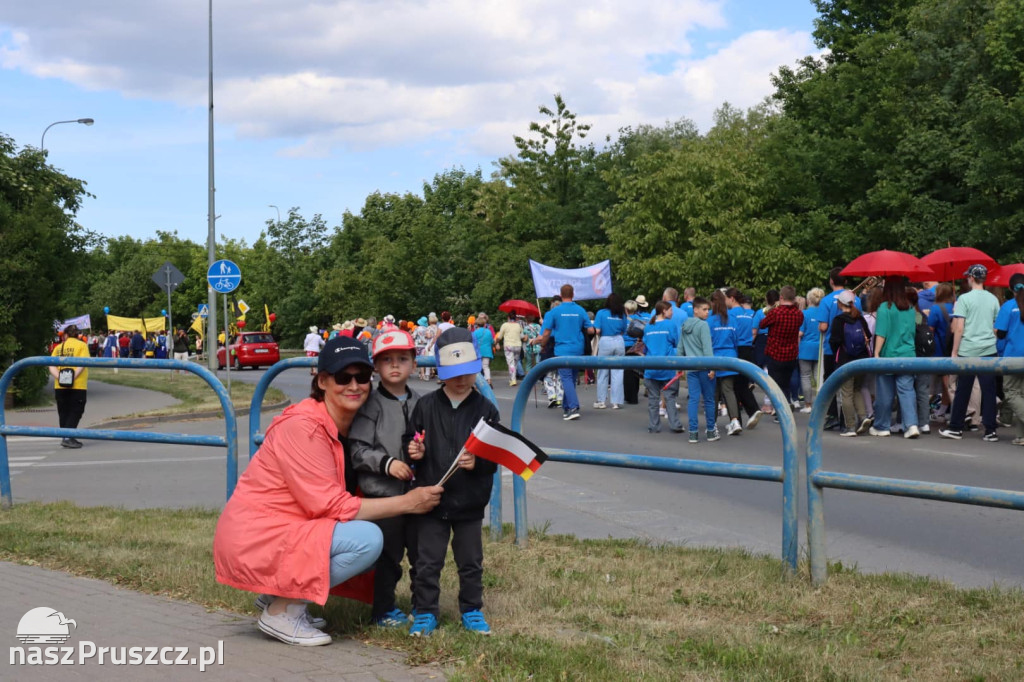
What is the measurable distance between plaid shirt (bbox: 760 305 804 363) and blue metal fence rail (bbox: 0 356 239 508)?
32.9 ft

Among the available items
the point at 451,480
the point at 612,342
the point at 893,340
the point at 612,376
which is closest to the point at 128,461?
the point at 612,342

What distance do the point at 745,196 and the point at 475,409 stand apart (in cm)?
3475

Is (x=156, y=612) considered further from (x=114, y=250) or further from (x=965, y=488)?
(x=114, y=250)

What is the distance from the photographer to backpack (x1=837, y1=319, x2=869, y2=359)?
14344 millimetres

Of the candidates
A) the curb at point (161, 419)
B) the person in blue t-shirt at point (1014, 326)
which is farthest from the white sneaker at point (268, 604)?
the curb at point (161, 419)

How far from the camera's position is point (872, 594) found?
552cm

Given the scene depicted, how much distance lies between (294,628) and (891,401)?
10342 millimetres

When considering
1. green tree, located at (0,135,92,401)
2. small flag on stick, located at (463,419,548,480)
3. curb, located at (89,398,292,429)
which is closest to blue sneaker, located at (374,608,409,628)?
small flag on stick, located at (463,419,548,480)

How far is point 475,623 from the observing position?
5.09 metres

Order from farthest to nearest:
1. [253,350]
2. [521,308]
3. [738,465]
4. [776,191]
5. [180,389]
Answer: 1. [253,350]
2. [776,191]
3. [521,308]
4. [180,389]
5. [738,465]

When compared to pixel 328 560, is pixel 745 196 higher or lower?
higher

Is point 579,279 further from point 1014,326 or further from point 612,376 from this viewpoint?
point 1014,326

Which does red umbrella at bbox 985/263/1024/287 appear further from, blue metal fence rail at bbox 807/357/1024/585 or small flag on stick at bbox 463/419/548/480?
small flag on stick at bbox 463/419/548/480

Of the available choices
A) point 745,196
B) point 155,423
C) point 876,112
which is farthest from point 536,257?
point 155,423
